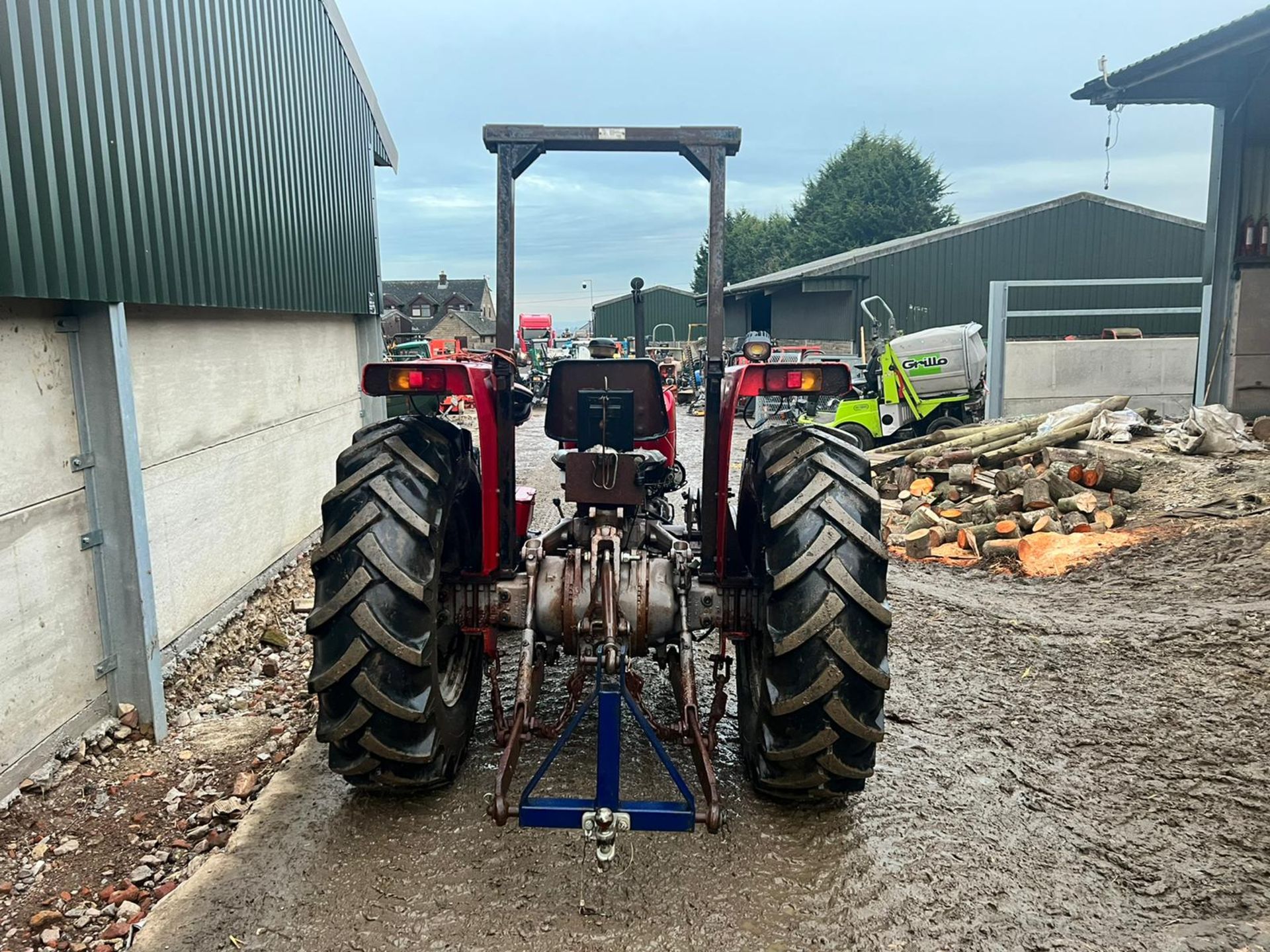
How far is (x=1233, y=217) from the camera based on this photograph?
30.7 ft

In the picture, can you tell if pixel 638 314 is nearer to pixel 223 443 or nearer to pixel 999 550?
pixel 223 443

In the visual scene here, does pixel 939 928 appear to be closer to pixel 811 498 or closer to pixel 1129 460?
pixel 811 498

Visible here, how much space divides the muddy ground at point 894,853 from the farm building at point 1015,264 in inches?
769

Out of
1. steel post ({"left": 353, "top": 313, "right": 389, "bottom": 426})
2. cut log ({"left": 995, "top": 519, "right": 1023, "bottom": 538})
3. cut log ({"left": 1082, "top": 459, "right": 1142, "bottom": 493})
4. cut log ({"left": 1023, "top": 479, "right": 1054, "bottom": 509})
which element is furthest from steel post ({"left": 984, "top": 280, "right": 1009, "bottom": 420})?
steel post ({"left": 353, "top": 313, "right": 389, "bottom": 426})

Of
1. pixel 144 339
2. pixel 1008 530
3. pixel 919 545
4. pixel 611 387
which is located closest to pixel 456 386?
pixel 611 387

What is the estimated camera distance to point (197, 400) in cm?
539

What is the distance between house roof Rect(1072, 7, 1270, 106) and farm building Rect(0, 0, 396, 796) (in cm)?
782

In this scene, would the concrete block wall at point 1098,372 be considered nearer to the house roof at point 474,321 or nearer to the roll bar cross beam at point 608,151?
the roll bar cross beam at point 608,151

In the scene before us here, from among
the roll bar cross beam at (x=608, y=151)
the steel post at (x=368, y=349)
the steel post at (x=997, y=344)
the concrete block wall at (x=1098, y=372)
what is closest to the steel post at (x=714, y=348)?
the roll bar cross beam at (x=608, y=151)

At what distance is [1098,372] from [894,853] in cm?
932

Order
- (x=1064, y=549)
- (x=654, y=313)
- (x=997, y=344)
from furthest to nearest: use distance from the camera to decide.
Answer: (x=654, y=313) → (x=997, y=344) → (x=1064, y=549)

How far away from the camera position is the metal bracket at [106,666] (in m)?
3.95

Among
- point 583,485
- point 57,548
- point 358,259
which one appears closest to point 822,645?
point 583,485

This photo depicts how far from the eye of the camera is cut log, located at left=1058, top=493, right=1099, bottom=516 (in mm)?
7270
